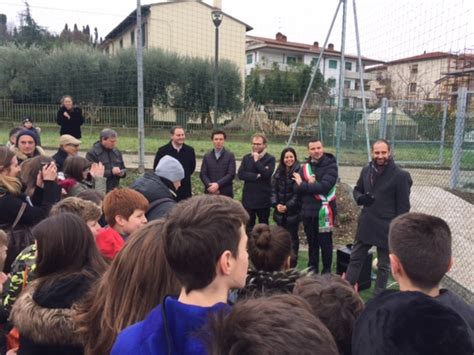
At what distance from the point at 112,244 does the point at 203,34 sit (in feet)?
64.5

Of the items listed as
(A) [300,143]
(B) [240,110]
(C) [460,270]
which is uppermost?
(B) [240,110]

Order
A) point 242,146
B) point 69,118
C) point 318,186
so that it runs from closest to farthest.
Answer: point 318,186 → point 69,118 → point 242,146

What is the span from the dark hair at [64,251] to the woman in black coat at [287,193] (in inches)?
144

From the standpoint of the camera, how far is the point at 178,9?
21.5 metres

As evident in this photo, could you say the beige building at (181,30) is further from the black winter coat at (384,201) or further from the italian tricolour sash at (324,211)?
the black winter coat at (384,201)

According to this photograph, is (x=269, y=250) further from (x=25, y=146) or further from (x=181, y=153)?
(x=181, y=153)

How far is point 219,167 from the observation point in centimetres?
646

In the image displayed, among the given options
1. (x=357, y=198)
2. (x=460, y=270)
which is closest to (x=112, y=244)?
(x=357, y=198)

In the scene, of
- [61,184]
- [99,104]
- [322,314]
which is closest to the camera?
[322,314]

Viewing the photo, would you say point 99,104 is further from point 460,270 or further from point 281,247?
point 281,247

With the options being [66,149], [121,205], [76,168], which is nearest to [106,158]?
[66,149]

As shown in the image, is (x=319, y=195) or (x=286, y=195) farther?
(x=286, y=195)

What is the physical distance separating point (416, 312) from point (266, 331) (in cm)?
77

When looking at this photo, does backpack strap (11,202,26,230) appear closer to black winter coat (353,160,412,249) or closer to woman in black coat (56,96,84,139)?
black winter coat (353,160,412,249)
